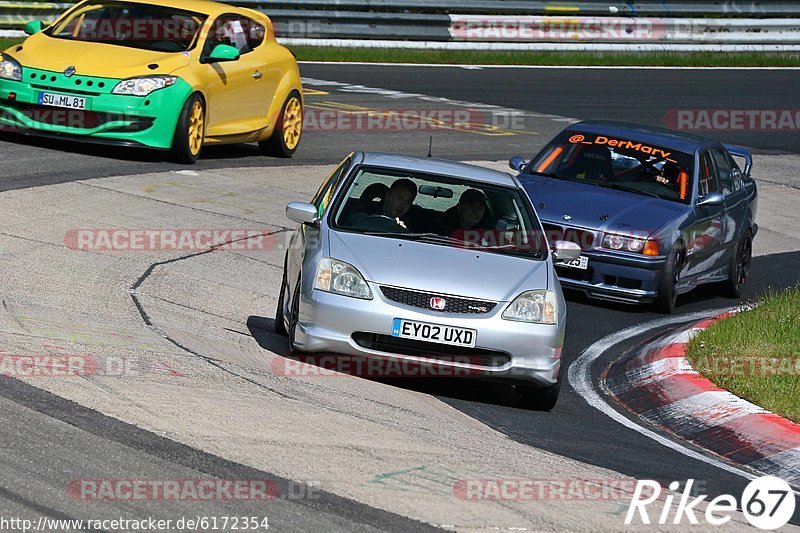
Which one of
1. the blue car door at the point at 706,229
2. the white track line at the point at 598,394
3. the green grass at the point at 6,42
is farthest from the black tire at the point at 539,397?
the green grass at the point at 6,42

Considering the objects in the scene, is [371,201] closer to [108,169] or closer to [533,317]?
[533,317]

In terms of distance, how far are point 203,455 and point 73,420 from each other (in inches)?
27.0

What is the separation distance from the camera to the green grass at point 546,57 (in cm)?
2683

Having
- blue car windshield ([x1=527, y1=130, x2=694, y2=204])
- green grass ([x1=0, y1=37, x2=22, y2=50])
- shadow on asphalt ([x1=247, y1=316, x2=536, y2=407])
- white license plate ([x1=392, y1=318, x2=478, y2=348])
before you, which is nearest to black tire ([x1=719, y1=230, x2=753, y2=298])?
blue car windshield ([x1=527, y1=130, x2=694, y2=204])

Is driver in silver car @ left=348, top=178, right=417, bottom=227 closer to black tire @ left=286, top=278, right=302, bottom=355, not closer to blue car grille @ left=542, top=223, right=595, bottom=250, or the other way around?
black tire @ left=286, top=278, right=302, bottom=355

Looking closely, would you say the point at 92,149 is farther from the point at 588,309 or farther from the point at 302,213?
the point at 302,213

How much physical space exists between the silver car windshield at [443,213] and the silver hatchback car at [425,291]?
10 mm

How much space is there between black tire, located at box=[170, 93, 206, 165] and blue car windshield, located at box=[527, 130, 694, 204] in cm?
377

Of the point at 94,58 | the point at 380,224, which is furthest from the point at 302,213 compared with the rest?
the point at 94,58

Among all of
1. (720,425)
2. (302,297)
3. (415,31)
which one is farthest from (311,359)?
(415,31)

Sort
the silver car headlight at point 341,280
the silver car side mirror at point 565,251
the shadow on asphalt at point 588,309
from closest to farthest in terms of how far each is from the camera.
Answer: the silver car headlight at point 341,280 → the shadow on asphalt at point 588,309 → the silver car side mirror at point 565,251

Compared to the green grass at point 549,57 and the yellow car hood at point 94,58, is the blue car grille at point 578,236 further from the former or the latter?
the green grass at point 549,57

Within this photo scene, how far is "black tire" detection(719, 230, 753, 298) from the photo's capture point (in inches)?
542

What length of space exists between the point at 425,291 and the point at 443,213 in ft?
4.45
